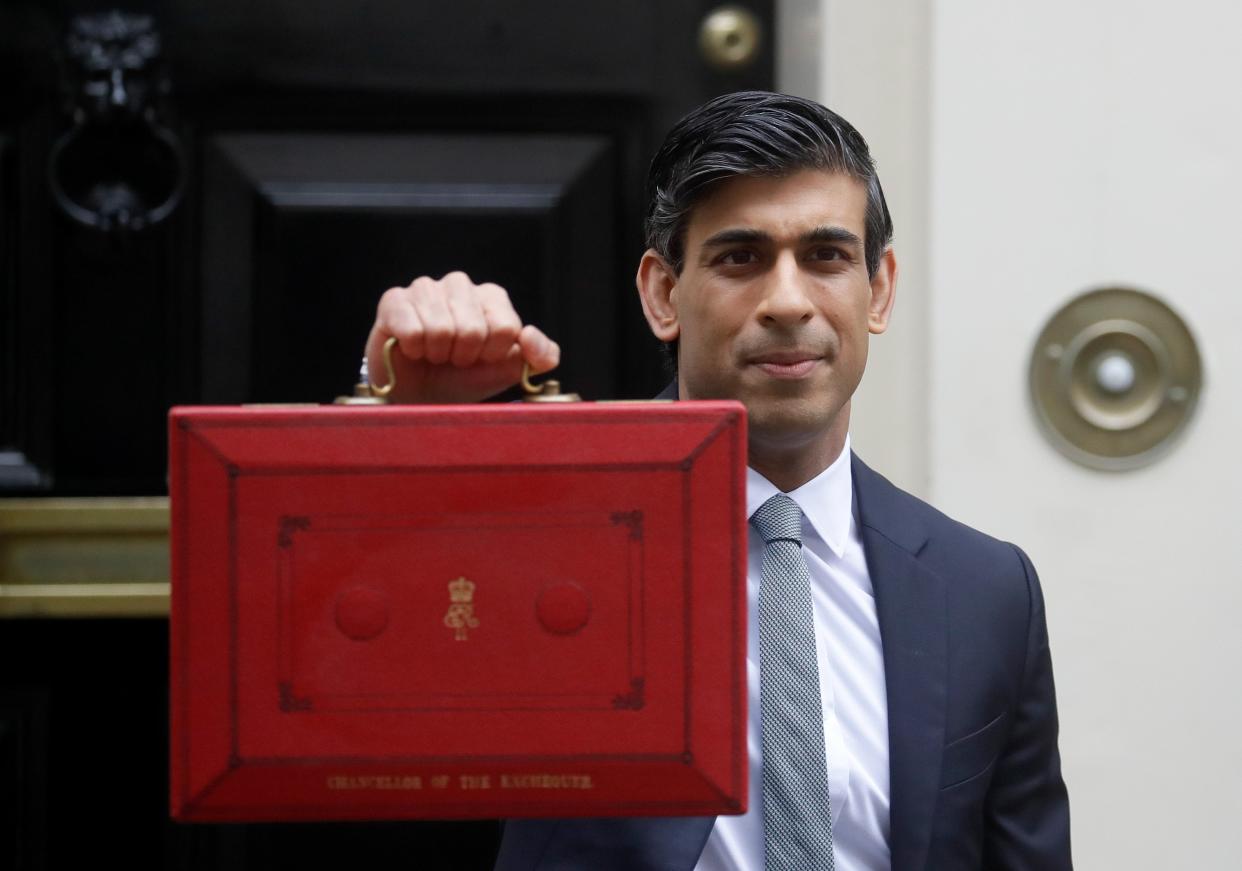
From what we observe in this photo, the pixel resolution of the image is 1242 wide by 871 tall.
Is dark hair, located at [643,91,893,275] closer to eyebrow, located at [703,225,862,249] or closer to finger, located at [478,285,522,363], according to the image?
eyebrow, located at [703,225,862,249]

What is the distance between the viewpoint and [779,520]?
3.75 ft

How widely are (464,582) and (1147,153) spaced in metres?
1.09

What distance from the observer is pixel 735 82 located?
1.75m

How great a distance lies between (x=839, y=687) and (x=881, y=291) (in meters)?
0.33

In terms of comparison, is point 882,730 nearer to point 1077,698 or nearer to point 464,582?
point 464,582

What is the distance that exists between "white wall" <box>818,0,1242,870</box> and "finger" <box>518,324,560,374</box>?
2.48ft

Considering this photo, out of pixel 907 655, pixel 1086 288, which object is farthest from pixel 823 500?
pixel 1086 288

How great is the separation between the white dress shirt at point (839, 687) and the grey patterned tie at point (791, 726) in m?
0.02

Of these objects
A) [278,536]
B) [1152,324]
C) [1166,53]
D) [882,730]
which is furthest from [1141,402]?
[278,536]

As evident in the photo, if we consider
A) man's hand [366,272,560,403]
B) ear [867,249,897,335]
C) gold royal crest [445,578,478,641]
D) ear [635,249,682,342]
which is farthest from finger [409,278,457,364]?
ear [867,249,897,335]

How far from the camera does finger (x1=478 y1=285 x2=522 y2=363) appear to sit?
945mm

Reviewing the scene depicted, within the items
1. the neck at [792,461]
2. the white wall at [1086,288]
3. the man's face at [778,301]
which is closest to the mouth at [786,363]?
the man's face at [778,301]

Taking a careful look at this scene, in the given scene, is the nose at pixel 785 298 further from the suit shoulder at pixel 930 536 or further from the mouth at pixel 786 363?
the suit shoulder at pixel 930 536

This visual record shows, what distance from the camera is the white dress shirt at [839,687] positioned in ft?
3.47
